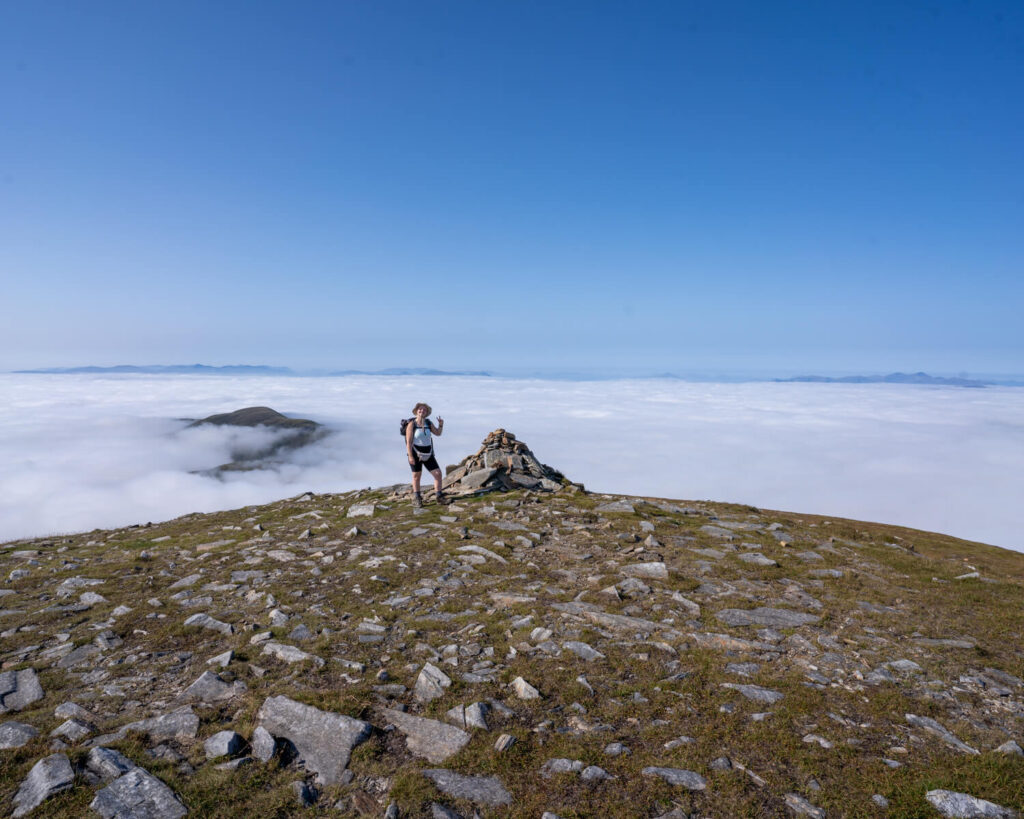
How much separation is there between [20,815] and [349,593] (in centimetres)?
619

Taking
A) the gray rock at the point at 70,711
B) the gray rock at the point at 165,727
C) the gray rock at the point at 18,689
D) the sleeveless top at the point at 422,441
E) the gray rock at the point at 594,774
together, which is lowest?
the gray rock at the point at 18,689

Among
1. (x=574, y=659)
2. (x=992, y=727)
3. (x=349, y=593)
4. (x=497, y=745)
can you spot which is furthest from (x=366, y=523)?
(x=992, y=727)

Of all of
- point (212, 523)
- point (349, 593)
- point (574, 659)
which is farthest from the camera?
point (212, 523)

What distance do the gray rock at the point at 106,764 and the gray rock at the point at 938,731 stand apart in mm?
9373

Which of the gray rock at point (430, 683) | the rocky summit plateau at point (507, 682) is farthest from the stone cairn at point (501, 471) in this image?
the gray rock at point (430, 683)

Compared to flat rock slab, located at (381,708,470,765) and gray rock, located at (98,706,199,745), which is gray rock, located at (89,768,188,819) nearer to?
gray rock, located at (98,706,199,745)

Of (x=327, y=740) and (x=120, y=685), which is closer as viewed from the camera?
(x=327, y=740)

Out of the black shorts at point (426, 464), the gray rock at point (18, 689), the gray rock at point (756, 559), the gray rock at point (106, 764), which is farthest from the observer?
the black shorts at point (426, 464)

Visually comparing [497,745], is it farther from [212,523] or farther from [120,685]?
[212,523]

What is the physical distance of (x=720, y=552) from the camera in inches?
557

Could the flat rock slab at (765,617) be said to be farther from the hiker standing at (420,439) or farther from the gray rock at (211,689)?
the hiker standing at (420,439)

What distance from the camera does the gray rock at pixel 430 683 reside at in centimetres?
693

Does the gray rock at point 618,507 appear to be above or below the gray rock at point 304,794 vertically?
below

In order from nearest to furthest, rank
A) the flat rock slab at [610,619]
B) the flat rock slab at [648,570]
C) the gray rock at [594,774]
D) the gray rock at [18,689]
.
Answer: the gray rock at [594,774] → the gray rock at [18,689] → the flat rock slab at [610,619] → the flat rock slab at [648,570]
